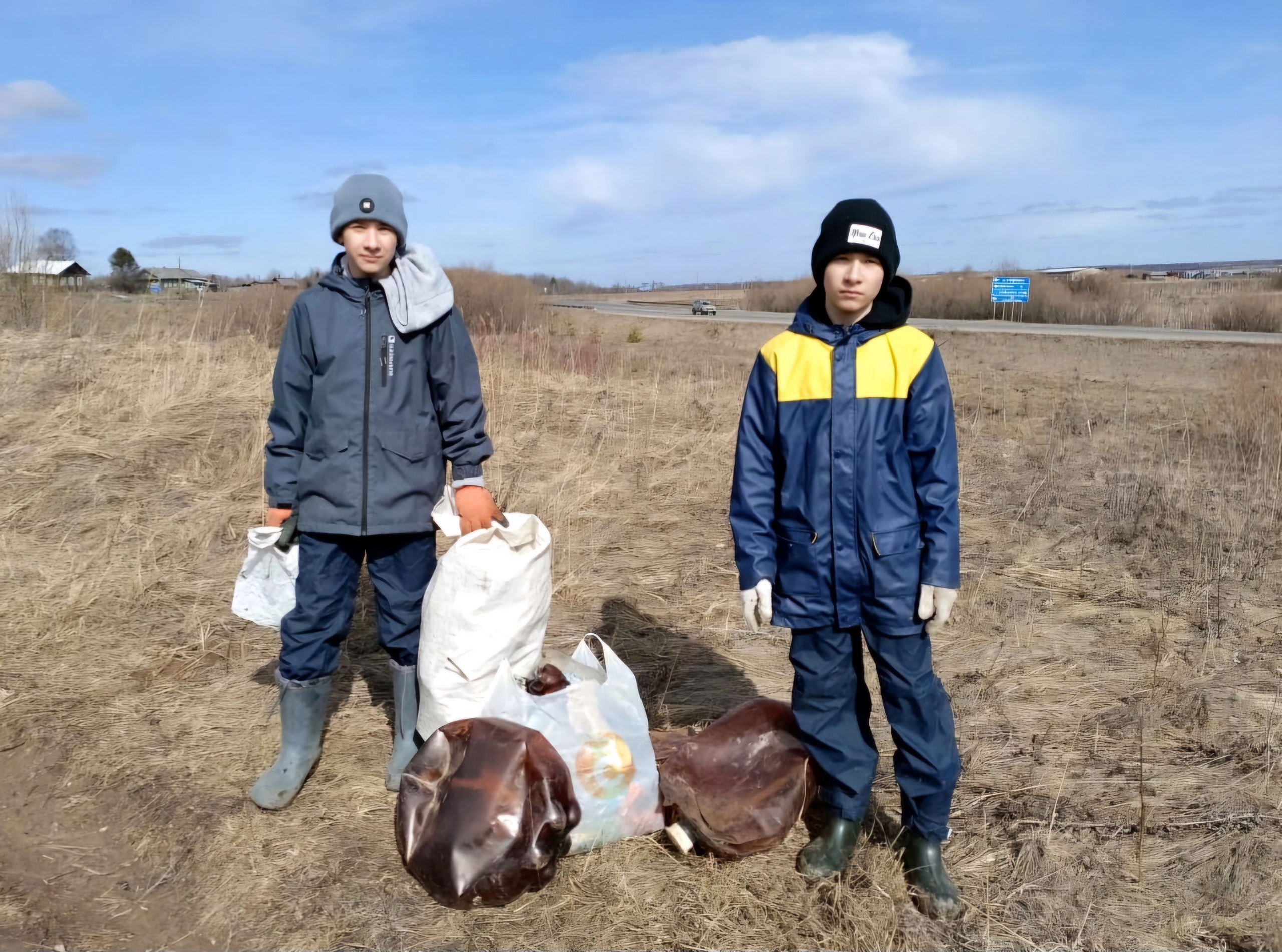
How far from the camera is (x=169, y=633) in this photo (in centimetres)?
392

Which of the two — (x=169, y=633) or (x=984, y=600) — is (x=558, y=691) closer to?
(x=169, y=633)

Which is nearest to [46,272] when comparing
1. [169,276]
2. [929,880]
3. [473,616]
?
[473,616]

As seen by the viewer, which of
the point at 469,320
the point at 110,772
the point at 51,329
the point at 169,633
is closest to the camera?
the point at 110,772

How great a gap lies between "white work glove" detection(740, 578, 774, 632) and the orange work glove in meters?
0.81

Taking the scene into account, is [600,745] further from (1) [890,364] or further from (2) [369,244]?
(2) [369,244]

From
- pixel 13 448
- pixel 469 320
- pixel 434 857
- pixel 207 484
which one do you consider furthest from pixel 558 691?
pixel 469 320

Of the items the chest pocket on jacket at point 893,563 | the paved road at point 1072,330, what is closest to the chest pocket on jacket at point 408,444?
the chest pocket on jacket at point 893,563

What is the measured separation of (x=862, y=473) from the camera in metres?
2.14

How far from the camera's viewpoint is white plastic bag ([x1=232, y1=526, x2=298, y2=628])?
2.73m

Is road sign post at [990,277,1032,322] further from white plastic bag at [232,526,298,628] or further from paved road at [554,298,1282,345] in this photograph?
white plastic bag at [232,526,298,628]

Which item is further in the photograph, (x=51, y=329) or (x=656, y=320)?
(x=656, y=320)

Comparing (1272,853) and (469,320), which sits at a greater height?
(469,320)

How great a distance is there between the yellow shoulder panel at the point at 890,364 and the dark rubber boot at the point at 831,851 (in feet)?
3.69

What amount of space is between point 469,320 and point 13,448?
941 centimetres
